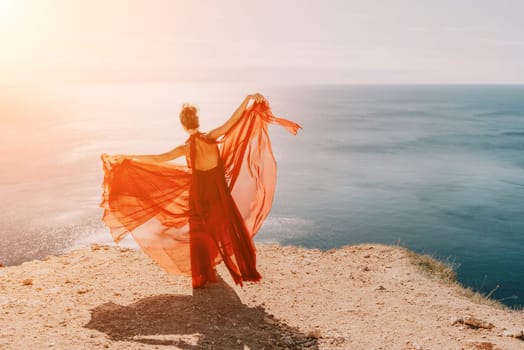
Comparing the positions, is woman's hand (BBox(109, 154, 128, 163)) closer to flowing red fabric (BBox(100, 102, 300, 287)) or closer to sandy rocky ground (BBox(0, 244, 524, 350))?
flowing red fabric (BBox(100, 102, 300, 287))

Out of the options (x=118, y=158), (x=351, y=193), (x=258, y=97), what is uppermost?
(x=258, y=97)

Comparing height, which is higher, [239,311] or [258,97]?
[258,97]

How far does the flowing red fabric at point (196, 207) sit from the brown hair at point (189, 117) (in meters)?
0.18

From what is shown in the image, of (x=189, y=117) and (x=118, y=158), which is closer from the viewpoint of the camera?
(x=189, y=117)

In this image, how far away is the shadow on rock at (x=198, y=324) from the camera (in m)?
5.85

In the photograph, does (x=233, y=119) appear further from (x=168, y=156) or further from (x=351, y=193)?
(x=351, y=193)

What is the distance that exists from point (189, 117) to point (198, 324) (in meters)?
2.95

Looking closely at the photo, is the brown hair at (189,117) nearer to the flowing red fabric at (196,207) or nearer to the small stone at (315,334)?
the flowing red fabric at (196,207)

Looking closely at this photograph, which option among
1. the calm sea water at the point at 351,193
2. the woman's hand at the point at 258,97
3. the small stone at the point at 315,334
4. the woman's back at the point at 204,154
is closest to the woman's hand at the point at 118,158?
the woman's back at the point at 204,154

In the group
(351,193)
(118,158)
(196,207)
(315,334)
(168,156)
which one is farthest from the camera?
(351,193)

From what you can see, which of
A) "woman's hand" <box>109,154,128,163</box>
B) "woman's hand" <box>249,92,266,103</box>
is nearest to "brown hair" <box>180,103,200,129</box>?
"woman's hand" <box>249,92,266,103</box>

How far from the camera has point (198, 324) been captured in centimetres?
633

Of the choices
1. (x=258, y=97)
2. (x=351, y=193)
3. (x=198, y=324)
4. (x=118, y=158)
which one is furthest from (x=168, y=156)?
(x=351, y=193)

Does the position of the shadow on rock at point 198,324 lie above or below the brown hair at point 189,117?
below
